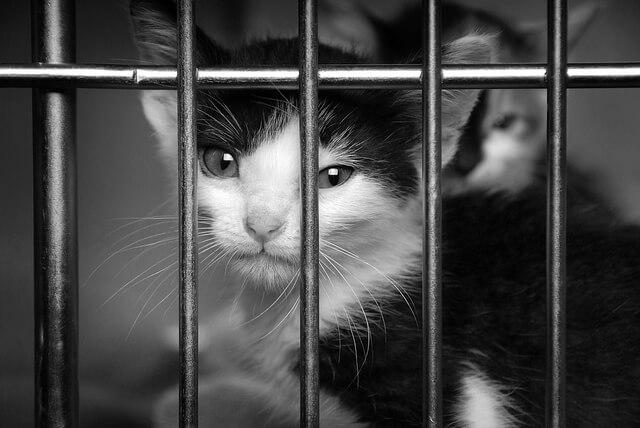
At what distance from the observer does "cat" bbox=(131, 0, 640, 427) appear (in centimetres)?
94

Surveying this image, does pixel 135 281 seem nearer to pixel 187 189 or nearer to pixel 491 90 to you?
pixel 187 189

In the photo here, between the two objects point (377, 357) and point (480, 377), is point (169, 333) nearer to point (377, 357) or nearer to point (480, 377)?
point (377, 357)

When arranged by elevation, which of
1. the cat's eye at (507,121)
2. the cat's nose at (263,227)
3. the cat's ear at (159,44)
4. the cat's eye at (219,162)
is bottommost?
the cat's nose at (263,227)

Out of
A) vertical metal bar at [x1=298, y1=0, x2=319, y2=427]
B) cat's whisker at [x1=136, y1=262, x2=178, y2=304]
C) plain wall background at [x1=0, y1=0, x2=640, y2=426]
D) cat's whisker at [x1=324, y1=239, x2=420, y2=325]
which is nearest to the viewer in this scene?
vertical metal bar at [x1=298, y1=0, x2=319, y2=427]

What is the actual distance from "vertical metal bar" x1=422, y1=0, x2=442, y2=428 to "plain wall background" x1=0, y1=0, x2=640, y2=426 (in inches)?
20.0

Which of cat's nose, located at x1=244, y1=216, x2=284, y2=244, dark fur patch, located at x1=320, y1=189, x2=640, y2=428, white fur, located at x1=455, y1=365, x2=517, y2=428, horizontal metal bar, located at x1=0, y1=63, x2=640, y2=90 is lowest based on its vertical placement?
white fur, located at x1=455, y1=365, x2=517, y2=428

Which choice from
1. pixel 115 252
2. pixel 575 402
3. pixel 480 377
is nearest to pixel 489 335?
pixel 480 377

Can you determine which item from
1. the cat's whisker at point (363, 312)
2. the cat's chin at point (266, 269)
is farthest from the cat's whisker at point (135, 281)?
the cat's whisker at point (363, 312)

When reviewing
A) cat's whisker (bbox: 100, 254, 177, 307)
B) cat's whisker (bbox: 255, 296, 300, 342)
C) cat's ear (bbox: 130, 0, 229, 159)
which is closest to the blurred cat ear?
cat's ear (bbox: 130, 0, 229, 159)

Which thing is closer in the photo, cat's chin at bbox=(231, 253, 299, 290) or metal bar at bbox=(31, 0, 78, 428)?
metal bar at bbox=(31, 0, 78, 428)

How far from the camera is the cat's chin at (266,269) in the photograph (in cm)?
99

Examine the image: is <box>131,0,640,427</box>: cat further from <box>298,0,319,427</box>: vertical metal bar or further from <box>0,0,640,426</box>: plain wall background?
<box>298,0,319,427</box>: vertical metal bar

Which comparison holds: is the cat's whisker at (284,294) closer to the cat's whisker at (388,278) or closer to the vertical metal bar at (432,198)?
the cat's whisker at (388,278)

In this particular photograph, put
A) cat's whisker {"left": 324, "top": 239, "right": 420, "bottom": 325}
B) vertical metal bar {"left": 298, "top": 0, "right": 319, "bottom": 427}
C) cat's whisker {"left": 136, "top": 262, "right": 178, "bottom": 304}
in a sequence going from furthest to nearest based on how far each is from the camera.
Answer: cat's whisker {"left": 324, "top": 239, "right": 420, "bottom": 325} → cat's whisker {"left": 136, "top": 262, "right": 178, "bottom": 304} → vertical metal bar {"left": 298, "top": 0, "right": 319, "bottom": 427}
